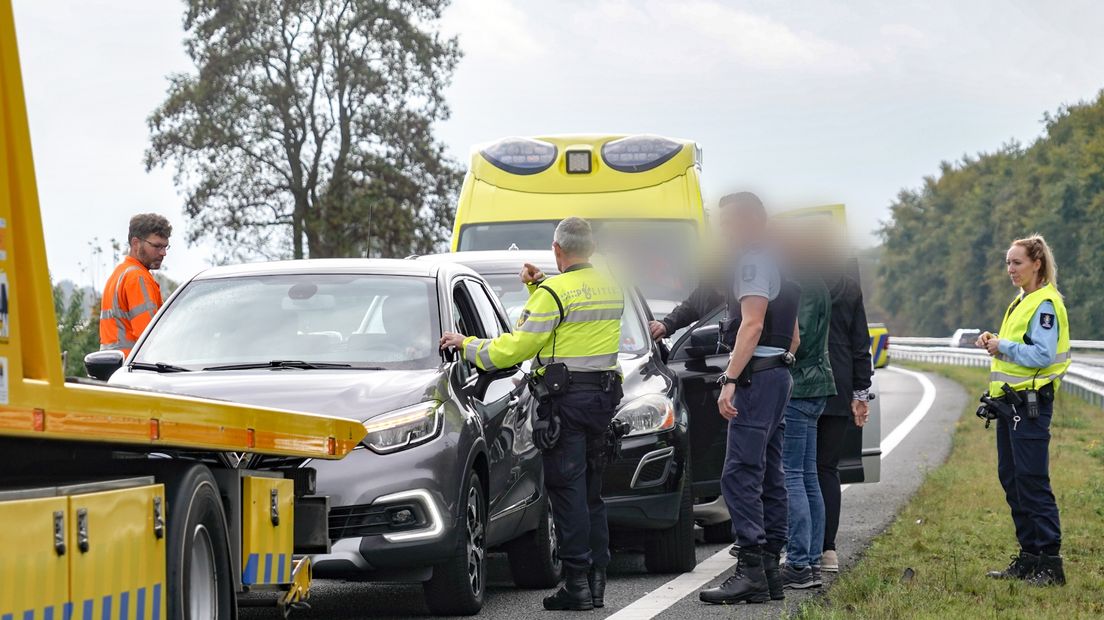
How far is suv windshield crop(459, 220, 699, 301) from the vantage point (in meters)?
15.6

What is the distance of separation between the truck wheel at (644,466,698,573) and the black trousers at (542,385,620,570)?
120 centimetres

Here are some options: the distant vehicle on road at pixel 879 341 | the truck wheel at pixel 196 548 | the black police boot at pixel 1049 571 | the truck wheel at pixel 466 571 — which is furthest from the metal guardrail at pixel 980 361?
the truck wheel at pixel 196 548

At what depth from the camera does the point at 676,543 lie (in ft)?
32.3

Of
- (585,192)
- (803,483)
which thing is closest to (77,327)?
(585,192)

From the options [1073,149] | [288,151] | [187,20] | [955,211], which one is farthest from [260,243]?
[955,211]

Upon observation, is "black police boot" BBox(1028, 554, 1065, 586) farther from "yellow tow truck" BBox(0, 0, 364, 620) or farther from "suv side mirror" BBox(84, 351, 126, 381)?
"suv side mirror" BBox(84, 351, 126, 381)

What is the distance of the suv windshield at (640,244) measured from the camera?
15578 millimetres

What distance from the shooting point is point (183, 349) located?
8547 mm

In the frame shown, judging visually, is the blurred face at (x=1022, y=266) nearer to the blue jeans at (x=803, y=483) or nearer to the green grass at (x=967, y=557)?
the blue jeans at (x=803, y=483)

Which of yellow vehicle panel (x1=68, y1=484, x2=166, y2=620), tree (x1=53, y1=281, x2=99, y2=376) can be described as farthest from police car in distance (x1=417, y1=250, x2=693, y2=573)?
tree (x1=53, y1=281, x2=99, y2=376)

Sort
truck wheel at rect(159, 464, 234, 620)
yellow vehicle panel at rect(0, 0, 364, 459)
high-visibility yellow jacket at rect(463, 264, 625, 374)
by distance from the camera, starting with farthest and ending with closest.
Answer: high-visibility yellow jacket at rect(463, 264, 625, 374), truck wheel at rect(159, 464, 234, 620), yellow vehicle panel at rect(0, 0, 364, 459)

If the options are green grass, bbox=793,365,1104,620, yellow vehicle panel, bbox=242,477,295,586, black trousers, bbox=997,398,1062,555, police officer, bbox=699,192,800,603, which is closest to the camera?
yellow vehicle panel, bbox=242,477,295,586

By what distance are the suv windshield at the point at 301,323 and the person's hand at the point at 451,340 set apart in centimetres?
9

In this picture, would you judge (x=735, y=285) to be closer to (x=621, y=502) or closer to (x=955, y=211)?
(x=621, y=502)
